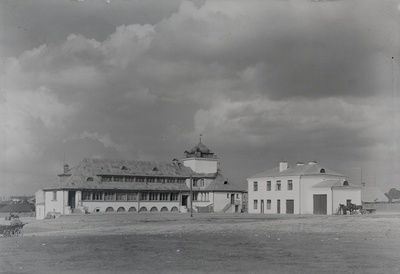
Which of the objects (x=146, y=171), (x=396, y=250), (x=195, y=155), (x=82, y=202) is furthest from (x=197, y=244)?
(x=195, y=155)

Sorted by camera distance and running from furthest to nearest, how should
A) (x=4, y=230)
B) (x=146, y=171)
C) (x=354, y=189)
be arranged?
(x=146, y=171)
(x=354, y=189)
(x=4, y=230)

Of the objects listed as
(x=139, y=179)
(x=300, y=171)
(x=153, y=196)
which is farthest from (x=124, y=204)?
(x=300, y=171)

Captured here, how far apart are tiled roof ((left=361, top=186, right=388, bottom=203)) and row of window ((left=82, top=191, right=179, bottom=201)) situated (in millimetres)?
39154

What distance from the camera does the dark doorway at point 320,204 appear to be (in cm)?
5441

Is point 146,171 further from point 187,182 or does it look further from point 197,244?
point 197,244

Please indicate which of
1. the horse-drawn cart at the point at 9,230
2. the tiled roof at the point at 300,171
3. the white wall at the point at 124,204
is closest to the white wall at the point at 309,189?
the tiled roof at the point at 300,171

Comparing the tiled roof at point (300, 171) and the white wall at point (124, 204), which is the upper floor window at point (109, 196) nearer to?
the white wall at point (124, 204)

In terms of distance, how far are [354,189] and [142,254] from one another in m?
42.0

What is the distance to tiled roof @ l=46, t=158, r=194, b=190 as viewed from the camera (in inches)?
2478

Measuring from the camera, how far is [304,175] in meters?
56.7

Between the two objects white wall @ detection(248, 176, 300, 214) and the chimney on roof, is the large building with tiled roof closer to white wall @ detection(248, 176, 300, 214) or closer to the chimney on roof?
white wall @ detection(248, 176, 300, 214)

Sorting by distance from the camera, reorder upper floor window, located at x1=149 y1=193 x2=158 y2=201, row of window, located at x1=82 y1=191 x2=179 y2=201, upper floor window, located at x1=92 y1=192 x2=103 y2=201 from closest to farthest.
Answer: row of window, located at x1=82 y1=191 x2=179 y2=201 < upper floor window, located at x1=92 y1=192 x2=103 y2=201 < upper floor window, located at x1=149 y1=193 x2=158 y2=201

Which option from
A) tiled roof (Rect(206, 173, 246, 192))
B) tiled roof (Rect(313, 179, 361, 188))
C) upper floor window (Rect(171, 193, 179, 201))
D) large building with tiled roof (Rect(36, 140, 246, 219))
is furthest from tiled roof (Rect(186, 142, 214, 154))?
tiled roof (Rect(313, 179, 361, 188))

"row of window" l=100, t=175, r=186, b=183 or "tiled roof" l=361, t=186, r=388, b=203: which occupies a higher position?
"row of window" l=100, t=175, r=186, b=183
